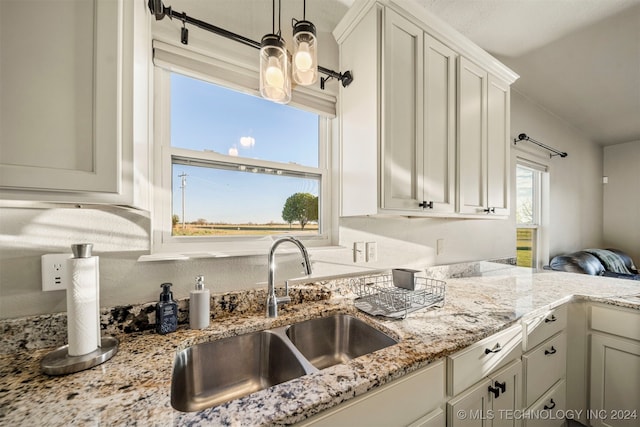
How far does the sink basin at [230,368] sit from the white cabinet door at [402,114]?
0.77 metres

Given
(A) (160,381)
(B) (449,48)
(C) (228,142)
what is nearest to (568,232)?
(B) (449,48)

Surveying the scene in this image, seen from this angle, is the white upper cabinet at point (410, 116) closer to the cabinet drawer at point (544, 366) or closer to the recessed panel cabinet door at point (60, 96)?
the cabinet drawer at point (544, 366)

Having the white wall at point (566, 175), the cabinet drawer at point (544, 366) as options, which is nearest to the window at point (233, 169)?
the cabinet drawer at point (544, 366)

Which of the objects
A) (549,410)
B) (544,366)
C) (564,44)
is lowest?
(549,410)

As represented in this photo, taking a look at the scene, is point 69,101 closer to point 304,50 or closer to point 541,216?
point 304,50

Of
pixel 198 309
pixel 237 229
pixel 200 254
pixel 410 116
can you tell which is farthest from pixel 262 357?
pixel 410 116

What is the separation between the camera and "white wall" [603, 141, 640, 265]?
3.84m

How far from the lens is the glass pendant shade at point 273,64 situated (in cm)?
101

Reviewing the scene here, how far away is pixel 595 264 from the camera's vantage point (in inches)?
108

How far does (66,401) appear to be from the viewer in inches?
23.5

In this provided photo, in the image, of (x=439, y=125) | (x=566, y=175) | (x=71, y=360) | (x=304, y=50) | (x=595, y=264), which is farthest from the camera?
→ (x=566, y=175)

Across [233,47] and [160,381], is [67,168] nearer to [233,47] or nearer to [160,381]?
[160,381]

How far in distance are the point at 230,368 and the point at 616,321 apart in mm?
2013

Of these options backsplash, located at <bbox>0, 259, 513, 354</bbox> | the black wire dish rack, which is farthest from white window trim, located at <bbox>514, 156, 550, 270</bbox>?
backsplash, located at <bbox>0, 259, 513, 354</bbox>
